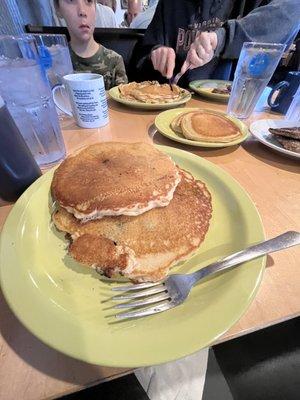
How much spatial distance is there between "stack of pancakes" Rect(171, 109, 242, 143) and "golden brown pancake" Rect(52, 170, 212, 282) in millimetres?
293

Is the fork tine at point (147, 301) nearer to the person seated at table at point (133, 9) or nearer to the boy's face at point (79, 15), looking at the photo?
the boy's face at point (79, 15)

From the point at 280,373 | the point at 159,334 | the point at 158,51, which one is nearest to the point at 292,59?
the point at 158,51

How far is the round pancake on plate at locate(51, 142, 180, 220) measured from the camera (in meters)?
0.43

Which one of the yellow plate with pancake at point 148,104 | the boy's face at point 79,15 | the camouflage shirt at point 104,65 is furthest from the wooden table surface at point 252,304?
the boy's face at point 79,15

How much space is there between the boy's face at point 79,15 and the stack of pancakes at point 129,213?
1.52 m

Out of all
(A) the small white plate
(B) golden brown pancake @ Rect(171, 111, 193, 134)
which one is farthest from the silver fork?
(B) golden brown pancake @ Rect(171, 111, 193, 134)

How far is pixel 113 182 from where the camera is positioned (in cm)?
46

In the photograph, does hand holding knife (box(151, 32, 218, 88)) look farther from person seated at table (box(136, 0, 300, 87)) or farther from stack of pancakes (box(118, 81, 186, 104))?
stack of pancakes (box(118, 81, 186, 104))

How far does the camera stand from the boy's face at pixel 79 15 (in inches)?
56.4

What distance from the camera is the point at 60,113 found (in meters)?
0.92

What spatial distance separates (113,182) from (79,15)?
5.35 ft

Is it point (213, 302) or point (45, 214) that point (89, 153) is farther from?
point (213, 302)

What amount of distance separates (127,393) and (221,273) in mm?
597

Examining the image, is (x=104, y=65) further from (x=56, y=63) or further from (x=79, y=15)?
(x=56, y=63)
